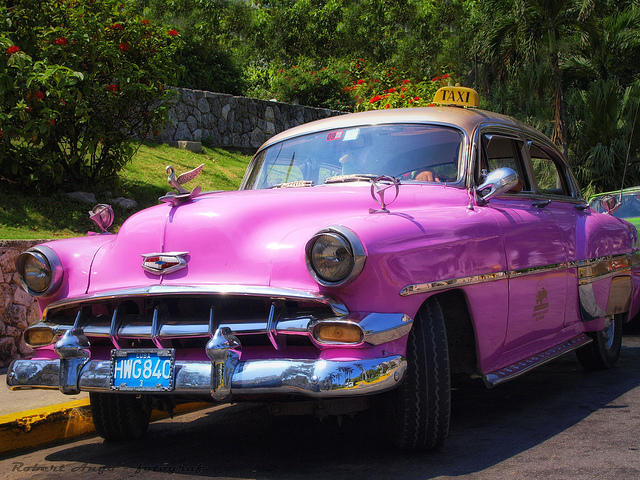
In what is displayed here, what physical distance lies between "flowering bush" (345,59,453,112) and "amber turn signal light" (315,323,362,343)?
11.1 meters

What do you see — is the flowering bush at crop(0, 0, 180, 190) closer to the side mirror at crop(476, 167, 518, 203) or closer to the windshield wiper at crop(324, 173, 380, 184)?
the windshield wiper at crop(324, 173, 380, 184)

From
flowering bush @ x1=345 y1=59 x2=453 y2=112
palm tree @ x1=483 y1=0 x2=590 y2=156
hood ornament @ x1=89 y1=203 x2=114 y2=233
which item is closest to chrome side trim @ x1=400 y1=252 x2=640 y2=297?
hood ornament @ x1=89 y1=203 x2=114 y2=233

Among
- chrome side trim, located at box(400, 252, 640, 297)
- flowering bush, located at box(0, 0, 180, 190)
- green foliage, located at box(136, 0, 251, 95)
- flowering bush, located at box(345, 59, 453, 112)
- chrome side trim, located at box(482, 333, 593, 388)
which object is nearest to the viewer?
chrome side trim, located at box(400, 252, 640, 297)

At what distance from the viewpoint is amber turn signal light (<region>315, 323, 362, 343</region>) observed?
2.60 meters

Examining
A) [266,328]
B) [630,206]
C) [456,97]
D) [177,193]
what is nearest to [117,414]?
[177,193]

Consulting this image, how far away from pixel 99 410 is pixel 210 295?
1.19m

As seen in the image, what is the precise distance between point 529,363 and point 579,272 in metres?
1.01

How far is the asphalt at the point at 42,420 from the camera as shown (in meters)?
3.66

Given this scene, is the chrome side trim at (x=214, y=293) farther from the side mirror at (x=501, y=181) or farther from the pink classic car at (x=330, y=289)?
the side mirror at (x=501, y=181)

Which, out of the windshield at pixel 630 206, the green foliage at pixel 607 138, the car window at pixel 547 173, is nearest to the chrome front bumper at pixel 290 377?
→ the car window at pixel 547 173

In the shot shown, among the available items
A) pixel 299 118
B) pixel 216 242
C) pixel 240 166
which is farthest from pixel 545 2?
pixel 216 242

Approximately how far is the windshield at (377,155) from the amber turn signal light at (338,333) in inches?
52.8

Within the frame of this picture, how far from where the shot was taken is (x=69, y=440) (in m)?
3.88

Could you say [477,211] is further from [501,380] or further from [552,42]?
[552,42]
